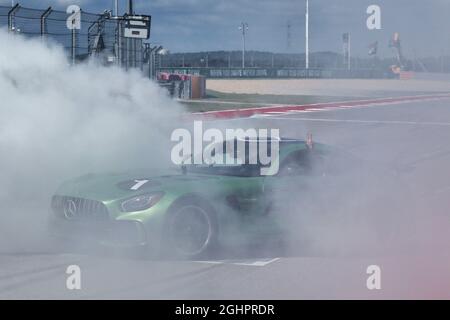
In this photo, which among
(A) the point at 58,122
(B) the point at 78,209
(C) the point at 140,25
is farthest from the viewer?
(C) the point at 140,25

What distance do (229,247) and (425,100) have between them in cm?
2810

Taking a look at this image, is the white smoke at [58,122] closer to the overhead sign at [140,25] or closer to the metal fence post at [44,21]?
the overhead sign at [140,25]

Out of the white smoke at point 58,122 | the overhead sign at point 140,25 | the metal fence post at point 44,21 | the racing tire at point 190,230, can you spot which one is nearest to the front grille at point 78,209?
the racing tire at point 190,230

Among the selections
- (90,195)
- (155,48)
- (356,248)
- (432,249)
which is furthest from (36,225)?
(155,48)

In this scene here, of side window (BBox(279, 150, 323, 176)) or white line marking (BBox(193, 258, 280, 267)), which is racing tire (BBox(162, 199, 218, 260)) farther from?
side window (BBox(279, 150, 323, 176))

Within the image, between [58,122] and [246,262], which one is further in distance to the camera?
[58,122]

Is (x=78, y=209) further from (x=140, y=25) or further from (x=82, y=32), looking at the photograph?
(x=82, y=32)

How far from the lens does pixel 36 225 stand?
7781 millimetres

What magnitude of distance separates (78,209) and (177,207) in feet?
2.85

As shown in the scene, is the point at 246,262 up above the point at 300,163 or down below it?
below

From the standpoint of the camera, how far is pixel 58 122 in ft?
30.8

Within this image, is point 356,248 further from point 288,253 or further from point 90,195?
point 90,195

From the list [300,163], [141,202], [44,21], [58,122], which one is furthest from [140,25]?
[44,21]

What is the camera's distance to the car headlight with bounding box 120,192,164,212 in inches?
246
